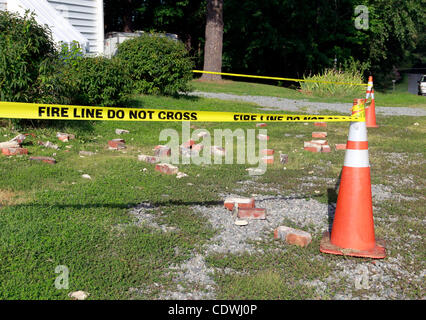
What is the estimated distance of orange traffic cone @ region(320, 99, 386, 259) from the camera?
4.07 meters

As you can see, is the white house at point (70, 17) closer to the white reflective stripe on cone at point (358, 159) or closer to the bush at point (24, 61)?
the bush at point (24, 61)

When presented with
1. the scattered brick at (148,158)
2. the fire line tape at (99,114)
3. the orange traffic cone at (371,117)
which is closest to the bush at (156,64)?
the orange traffic cone at (371,117)

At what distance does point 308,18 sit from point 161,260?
107 ft

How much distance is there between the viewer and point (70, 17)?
14148 millimetres

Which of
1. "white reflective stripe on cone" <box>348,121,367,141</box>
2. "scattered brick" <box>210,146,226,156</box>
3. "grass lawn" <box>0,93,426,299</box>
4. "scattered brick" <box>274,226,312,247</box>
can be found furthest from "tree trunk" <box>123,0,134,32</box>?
"scattered brick" <box>274,226,312,247</box>

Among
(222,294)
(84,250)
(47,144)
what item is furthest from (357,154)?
(47,144)

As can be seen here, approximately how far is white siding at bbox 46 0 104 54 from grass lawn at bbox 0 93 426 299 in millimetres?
7043

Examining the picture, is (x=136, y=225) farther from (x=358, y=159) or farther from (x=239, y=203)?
(x=358, y=159)

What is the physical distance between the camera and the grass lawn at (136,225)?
11.2ft

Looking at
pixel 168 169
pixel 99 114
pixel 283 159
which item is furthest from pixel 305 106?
pixel 99 114

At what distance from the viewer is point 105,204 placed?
16.4 ft

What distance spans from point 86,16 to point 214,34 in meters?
7.74

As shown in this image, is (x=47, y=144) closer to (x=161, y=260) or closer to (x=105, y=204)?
(x=105, y=204)

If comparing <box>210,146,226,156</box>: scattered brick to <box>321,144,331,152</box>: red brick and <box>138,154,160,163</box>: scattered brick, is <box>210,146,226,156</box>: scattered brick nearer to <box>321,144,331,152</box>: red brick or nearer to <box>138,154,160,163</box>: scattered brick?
<box>138,154,160,163</box>: scattered brick
